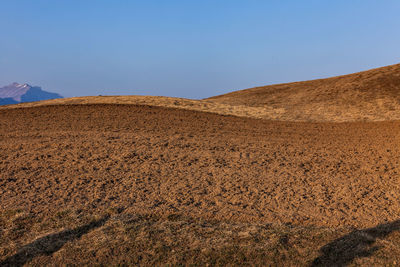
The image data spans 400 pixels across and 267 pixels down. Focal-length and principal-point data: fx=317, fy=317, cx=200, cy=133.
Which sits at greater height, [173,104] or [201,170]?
[173,104]

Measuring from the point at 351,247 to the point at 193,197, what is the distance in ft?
9.26

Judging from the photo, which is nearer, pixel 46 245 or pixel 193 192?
pixel 46 245

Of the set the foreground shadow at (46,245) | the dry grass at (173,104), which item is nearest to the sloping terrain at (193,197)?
the foreground shadow at (46,245)

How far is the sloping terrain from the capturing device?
170 inches

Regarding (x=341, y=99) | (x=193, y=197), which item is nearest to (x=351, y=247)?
(x=193, y=197)

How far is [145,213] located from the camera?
540 cm

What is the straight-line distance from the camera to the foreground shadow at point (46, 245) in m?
4.12

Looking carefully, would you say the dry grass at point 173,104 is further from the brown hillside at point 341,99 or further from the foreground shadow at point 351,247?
the foreground shadow at point 351,247

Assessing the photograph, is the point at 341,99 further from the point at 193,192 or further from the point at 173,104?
the point at 193,192

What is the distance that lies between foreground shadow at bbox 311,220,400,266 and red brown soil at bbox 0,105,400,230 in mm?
306

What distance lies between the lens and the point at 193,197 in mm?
6113

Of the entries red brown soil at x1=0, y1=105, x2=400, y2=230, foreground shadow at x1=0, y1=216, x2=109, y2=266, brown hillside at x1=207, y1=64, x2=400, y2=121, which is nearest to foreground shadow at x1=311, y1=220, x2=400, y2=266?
red brown soil at x1=0, y1=105, x2=400, y2=230

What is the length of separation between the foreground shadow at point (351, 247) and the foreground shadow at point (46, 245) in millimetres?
3333

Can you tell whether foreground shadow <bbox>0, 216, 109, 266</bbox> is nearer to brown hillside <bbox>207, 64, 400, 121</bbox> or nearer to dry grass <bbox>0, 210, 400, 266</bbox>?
dry grass <bbox>0, 210, 400, 266</bbox>
